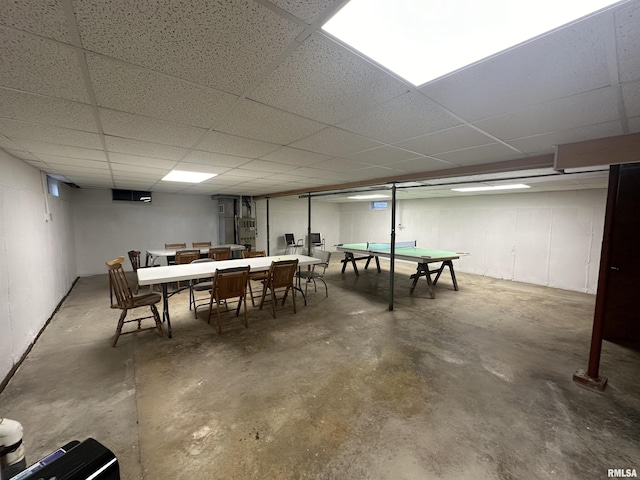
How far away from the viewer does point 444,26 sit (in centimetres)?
95

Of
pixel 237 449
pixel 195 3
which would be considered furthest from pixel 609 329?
pixel 195 3

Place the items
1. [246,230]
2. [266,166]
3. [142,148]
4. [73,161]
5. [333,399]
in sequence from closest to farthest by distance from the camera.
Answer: [333,399] < [142,148] < [73,161] < [266,166] < [246,230]

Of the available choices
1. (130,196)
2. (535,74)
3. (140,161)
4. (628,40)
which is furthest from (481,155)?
(130,196)

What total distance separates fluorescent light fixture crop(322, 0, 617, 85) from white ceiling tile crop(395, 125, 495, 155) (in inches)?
37.3

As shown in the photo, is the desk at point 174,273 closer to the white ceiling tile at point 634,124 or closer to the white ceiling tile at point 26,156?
the white ceiling tile at point 26,156

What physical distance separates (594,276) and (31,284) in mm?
9114

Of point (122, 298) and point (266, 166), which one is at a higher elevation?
point (266, 166)

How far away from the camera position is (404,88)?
1.33m

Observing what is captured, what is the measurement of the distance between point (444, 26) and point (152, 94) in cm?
145

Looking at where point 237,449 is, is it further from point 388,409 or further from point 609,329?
point 609,329

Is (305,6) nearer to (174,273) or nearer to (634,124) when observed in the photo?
(634,124)

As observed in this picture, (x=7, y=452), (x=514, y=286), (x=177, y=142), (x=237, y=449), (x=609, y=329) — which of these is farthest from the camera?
(x=514, y=286)

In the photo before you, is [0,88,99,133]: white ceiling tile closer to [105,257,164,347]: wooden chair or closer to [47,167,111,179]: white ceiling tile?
[105,257,164,347]: wooden chair

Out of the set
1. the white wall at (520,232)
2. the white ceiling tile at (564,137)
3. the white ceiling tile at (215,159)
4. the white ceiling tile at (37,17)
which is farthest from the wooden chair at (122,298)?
→ the white wall at (520,232)
